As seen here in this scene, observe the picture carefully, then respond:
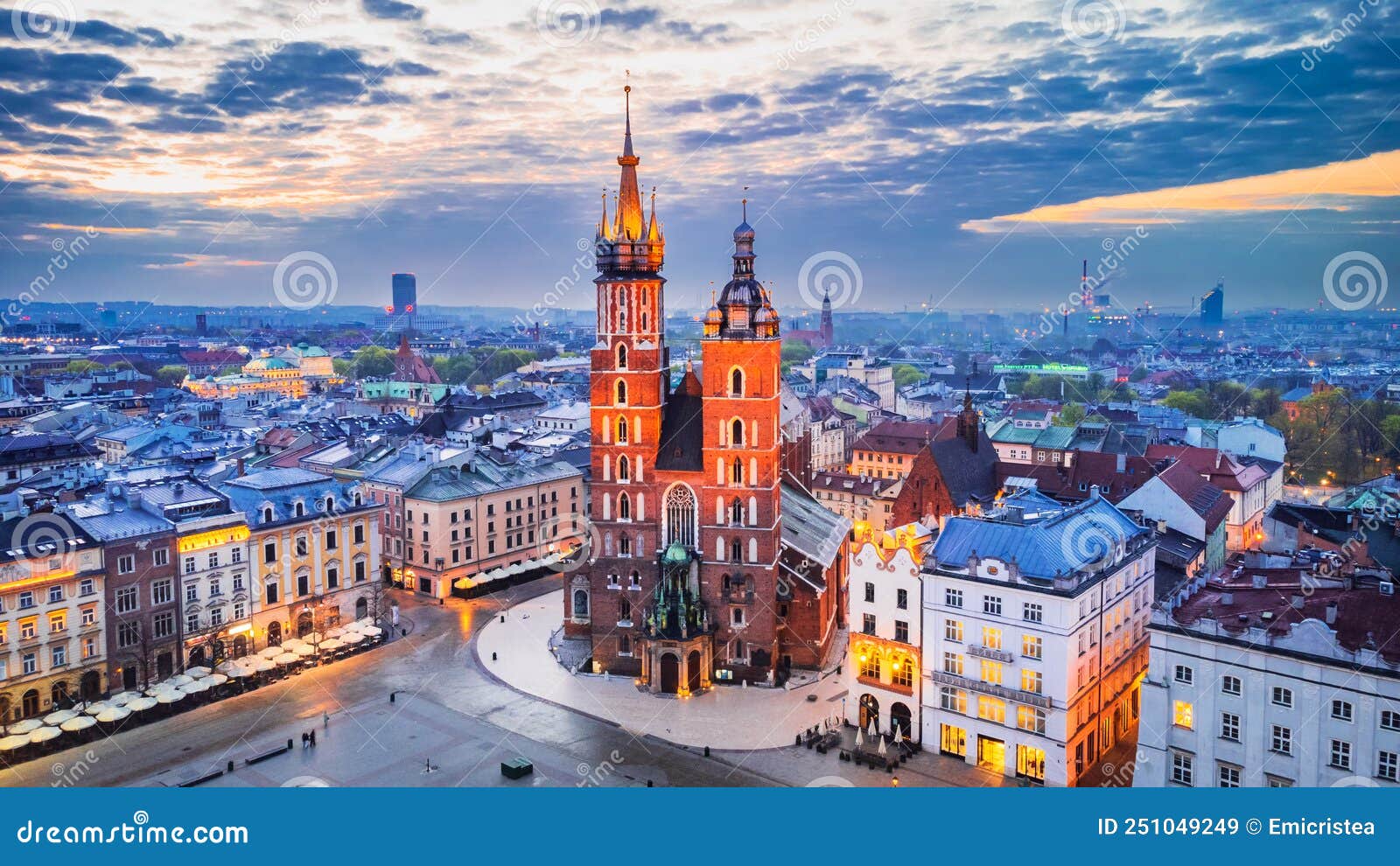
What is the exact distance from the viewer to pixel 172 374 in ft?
593

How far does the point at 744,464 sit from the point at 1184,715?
23017 mm

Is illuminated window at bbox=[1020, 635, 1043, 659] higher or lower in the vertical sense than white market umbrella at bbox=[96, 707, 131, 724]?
higher

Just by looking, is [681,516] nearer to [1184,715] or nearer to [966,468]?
[1184,715]

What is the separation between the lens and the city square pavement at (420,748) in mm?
38812

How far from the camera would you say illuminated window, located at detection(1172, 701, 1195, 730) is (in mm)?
32750

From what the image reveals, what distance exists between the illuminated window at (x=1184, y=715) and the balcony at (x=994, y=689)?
15.9 ft

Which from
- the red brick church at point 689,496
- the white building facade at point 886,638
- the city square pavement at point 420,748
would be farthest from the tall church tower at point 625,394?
the white building facade at point 886,638

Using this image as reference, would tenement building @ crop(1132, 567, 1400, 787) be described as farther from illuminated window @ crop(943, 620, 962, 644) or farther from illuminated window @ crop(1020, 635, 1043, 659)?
illuminated window @ crop(943, 620, 962, 644)

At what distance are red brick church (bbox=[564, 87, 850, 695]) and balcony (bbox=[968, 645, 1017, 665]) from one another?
1224cm

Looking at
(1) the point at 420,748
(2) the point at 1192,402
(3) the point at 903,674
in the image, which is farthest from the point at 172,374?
(3) the point at 903,674

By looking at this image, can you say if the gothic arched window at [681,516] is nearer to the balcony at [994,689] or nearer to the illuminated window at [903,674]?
the illuminated window at [903,674]

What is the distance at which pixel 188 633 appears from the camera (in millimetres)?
50250

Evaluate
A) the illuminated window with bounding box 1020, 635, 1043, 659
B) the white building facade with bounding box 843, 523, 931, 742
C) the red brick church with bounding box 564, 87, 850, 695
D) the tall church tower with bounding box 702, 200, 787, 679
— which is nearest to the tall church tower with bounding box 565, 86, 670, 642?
the red brick church with bounding box 564, 87, 850, 695

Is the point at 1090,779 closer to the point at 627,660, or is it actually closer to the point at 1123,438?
the point at 627,660
